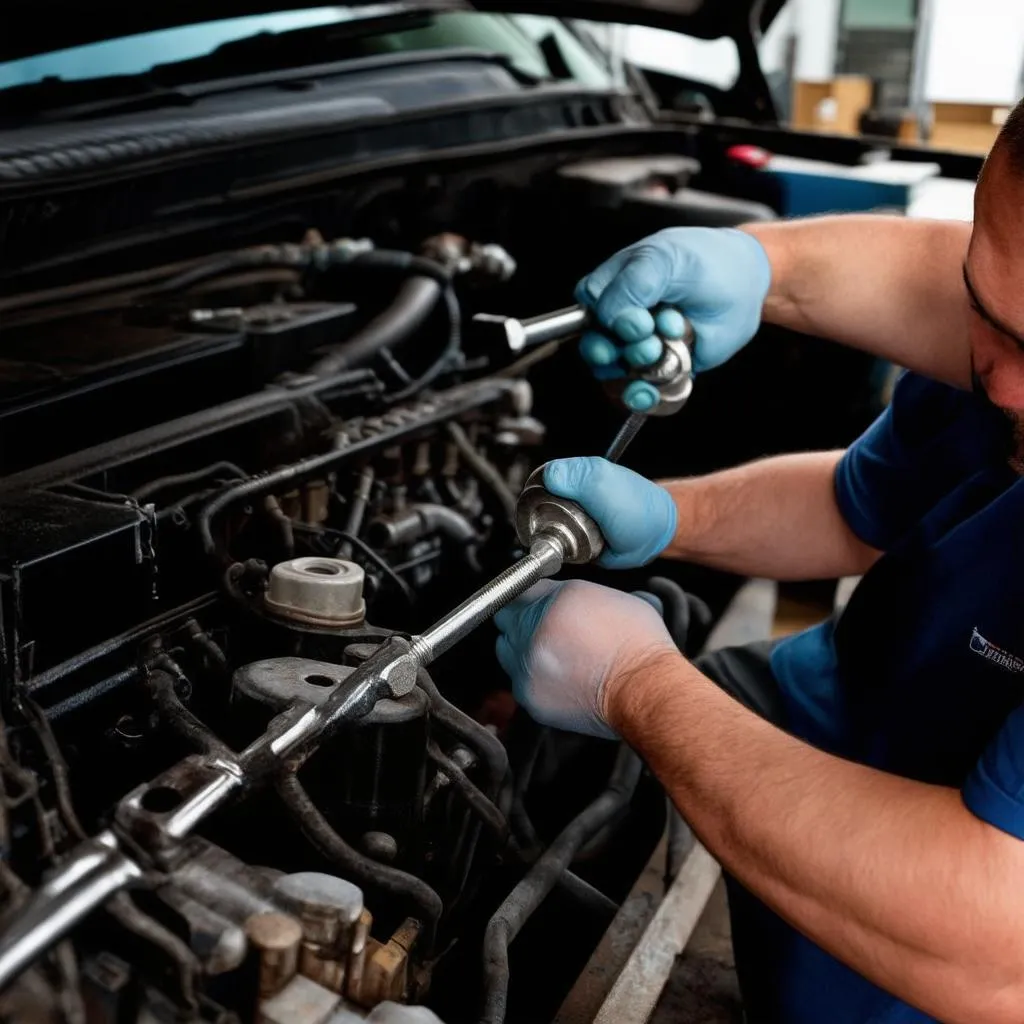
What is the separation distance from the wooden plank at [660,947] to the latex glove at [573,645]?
233mm

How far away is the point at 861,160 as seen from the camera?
8.38 feet

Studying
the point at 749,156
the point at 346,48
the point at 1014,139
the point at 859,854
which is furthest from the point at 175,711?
the point at 749,156

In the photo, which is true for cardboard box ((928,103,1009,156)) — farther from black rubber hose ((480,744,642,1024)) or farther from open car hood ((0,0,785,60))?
black rubber hose ((480,744,642,1024))

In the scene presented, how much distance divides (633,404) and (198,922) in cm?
72

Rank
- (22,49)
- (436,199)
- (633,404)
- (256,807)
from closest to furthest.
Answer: (256,807) → (633,404) → (22,49) → (436,199)

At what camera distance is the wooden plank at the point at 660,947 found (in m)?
1.05

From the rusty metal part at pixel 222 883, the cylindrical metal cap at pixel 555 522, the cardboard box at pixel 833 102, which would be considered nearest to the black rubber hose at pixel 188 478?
the cylindrical metal cap at pixel 555 522

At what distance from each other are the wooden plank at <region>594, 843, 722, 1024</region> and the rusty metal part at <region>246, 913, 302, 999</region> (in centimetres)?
46

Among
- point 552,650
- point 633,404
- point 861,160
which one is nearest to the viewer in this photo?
point 552,650

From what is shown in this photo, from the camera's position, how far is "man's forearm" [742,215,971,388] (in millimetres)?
1321

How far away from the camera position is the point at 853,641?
1.32 metres

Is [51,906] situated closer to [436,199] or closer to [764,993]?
[764,993]

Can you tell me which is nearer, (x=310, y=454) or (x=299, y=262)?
(x=310, y=454)

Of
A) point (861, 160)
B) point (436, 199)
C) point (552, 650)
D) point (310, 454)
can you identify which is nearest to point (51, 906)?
point (552, 650)
